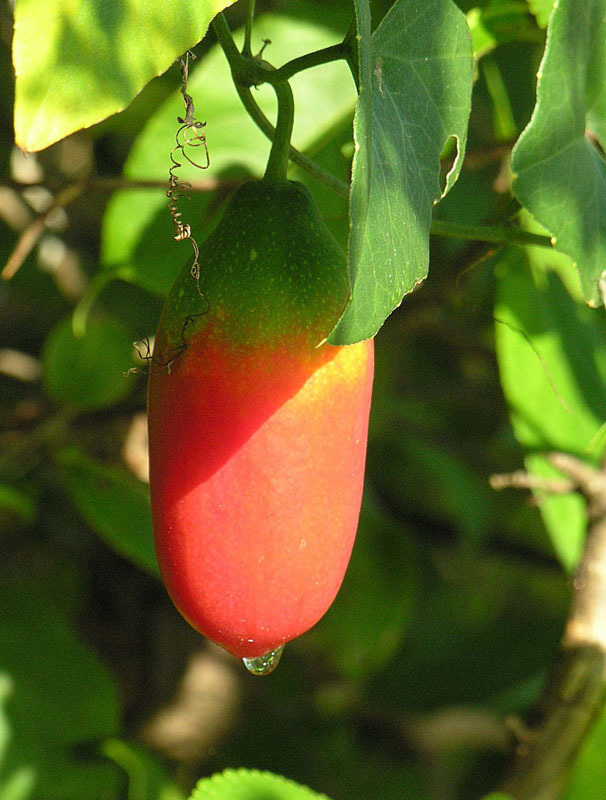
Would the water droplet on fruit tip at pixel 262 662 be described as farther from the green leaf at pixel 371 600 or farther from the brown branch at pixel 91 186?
the green leaf at pixel 371 600

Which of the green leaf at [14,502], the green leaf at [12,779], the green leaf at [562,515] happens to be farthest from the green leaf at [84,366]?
the green leaf at [562,515]

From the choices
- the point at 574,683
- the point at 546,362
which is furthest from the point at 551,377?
the point at 574,683

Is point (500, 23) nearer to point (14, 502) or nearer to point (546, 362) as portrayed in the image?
point (546, 362)

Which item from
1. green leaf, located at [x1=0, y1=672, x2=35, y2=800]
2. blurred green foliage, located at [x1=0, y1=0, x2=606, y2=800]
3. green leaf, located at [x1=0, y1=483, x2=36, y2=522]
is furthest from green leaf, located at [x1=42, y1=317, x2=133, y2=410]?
green leaf, located at [x1=0, y1=672, x2=35, y2=800]

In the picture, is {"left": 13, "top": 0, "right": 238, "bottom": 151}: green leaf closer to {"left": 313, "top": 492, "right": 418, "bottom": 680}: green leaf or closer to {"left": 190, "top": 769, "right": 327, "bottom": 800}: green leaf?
{"left": 190, "top": 769, "right": 327, "bottom": 800}: green leaf

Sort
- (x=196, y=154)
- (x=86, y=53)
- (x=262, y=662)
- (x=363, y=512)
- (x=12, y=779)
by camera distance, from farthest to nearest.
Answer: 1. (x=363, y=512)
2. (x=12, y=779)
3. (x=196, y=154)
4. (x=262, y=662)
5. (x=86, y=53)

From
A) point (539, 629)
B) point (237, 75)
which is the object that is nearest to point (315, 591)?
point (237, 75)

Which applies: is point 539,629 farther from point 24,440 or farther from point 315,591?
point 315,591
